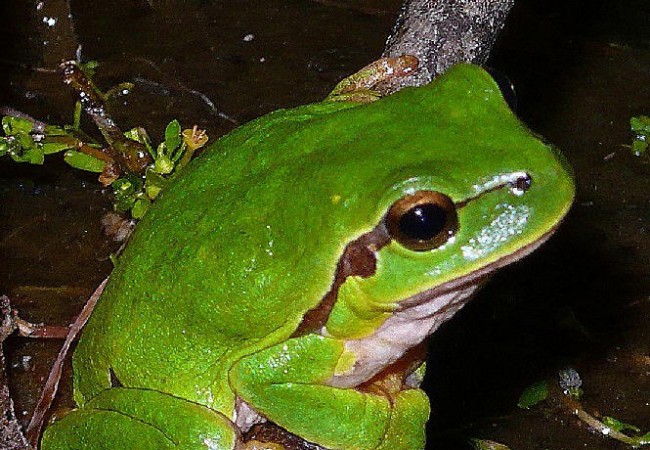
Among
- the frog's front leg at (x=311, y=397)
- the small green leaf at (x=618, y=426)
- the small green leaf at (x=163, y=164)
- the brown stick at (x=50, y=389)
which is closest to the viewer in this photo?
the frog's front leg at (x=311, y=397)

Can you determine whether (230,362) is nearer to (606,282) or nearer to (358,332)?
(358,332)

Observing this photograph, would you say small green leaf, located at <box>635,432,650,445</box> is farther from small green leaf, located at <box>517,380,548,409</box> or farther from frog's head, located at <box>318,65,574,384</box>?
frog's head, located at <box>318,65,574,384</box>

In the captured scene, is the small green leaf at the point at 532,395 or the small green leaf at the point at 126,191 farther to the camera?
the small green leaf at the point at 532,395

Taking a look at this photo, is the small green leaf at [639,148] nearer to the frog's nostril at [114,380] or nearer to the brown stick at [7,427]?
the frog's nostril at [114,380]

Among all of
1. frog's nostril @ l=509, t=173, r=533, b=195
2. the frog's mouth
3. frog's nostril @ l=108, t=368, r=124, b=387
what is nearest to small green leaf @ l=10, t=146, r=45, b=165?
frog's nostril @ l=108, t=368, r=124, b=387

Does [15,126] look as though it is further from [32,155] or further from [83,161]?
[83,161]

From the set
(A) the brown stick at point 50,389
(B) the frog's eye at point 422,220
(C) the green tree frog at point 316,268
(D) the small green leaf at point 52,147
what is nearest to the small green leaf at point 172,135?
(D) the small green leaf at point 52,147

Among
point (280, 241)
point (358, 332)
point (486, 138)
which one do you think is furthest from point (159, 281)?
point (486, 138)
